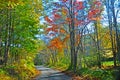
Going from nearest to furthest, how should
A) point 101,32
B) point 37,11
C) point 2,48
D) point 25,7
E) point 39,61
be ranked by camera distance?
point 25,7
point 2,48
point 37,11
point 101,32
point 39,61

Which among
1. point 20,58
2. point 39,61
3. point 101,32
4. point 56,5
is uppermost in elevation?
point 56,5

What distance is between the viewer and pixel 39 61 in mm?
132250

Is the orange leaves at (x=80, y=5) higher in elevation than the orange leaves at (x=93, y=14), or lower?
higher

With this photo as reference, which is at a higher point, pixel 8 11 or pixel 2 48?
pixel 8 11

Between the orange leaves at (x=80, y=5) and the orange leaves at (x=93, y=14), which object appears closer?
the orange leaves at (x=93, y=14)

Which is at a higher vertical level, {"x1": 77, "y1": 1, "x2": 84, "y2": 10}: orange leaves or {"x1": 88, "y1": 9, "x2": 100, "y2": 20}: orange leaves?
{"x1": 77, "y1": 1, "x2": 84, "y2": 10}: orange leaves

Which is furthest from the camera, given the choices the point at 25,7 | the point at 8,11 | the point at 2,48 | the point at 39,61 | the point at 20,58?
the point at 39,61

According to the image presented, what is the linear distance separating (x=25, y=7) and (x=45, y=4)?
8.44 metres

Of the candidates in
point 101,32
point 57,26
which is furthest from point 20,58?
point 101,32

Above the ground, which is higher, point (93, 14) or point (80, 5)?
point (80, 5)

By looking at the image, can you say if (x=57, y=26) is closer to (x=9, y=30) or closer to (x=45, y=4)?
(x=45, y=4)

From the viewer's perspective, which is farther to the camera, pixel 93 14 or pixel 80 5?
pixel 80 5

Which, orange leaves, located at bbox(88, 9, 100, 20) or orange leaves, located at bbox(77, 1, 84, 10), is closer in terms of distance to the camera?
orange leaves, located at bbox(88, 9, 100, 20)

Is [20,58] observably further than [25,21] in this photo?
Yes
